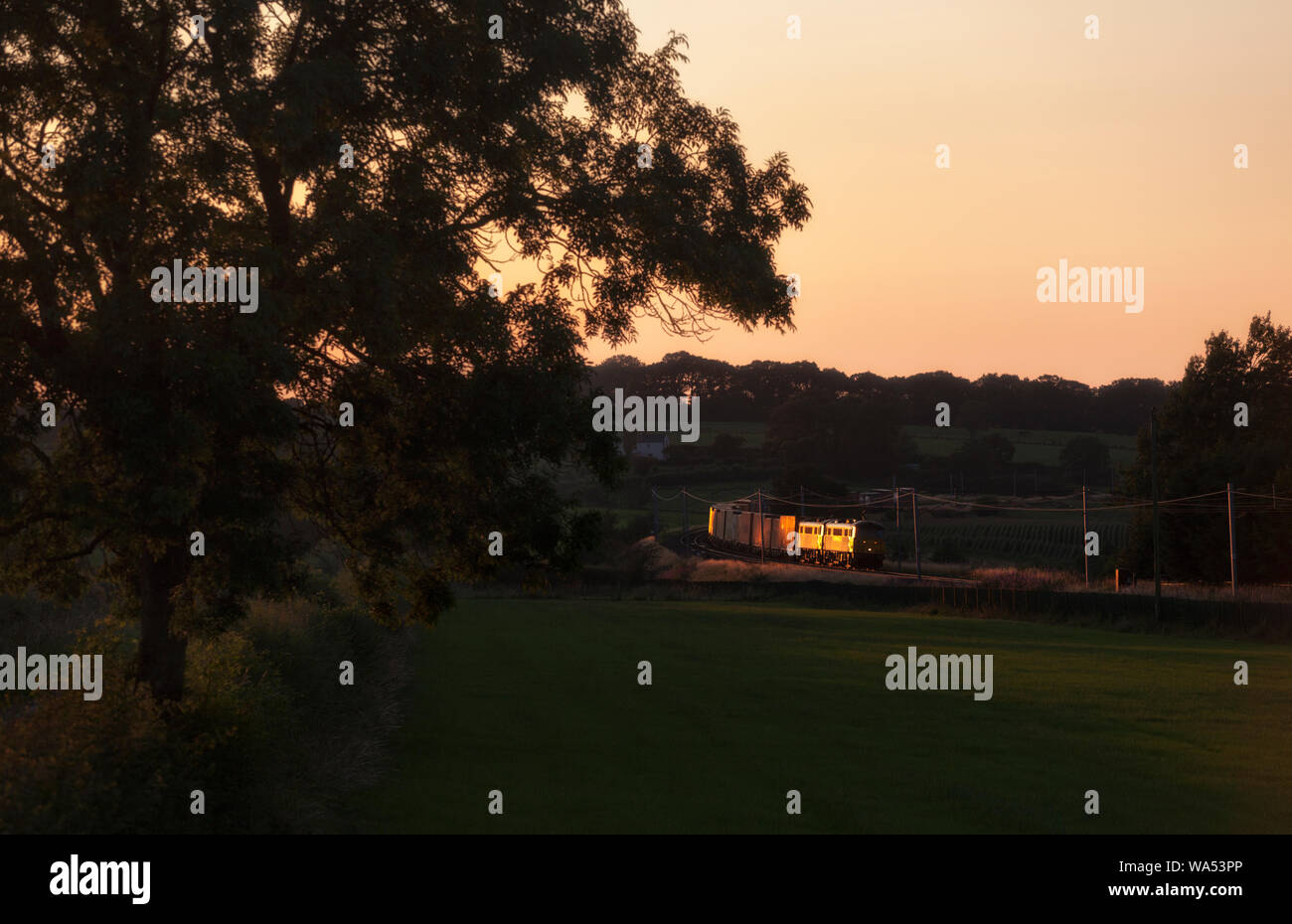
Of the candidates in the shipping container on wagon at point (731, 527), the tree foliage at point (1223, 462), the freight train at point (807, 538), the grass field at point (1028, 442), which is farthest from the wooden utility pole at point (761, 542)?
the grass field at point (1028, 442)

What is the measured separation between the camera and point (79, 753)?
11031mm

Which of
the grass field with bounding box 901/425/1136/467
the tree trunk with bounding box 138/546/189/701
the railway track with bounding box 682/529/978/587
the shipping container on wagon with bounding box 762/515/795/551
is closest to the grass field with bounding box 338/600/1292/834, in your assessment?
the tree trunk with bounding box 138/546/189/701

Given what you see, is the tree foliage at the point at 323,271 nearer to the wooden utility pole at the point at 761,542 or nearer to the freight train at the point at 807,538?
the freight train at the point at 807,538

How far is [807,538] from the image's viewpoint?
283 feet

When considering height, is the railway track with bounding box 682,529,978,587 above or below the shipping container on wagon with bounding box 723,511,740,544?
below

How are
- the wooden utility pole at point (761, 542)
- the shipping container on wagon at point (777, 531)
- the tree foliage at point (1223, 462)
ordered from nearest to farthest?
1. the tree foliage at point (1223, 462)
2. the wooden utility pole at point (761, 542)
3. the shipping container on wagon at point (777, 531)

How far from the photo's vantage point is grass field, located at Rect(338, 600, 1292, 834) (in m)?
15.6

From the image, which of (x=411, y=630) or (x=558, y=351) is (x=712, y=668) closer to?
(x=411, y=630)

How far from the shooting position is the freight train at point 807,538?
259 ft

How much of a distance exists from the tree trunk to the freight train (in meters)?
67.0

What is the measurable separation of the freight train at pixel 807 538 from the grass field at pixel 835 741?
39282 millimetres

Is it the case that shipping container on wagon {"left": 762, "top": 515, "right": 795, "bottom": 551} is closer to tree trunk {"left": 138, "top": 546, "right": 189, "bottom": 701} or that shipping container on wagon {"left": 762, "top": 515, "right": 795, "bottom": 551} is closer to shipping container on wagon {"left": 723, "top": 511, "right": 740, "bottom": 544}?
shipping container on wagon {"left": 723, "top": 511, "right": 740, "bottom": 544}

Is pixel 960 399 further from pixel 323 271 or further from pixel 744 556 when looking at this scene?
pixel 323 271

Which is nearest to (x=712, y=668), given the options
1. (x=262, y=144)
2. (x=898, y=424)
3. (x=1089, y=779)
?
(x=1089, y=779)
